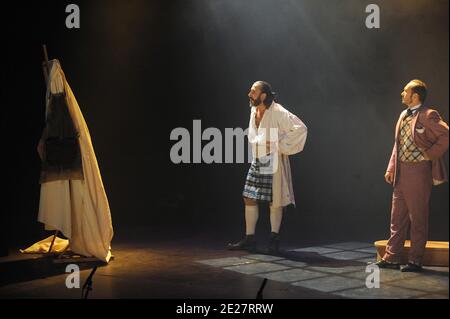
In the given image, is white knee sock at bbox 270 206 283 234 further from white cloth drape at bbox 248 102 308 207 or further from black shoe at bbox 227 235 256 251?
black shoe at bbox 227 235 256 251

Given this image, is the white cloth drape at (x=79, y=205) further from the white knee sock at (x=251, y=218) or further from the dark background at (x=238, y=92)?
the dark background at (x=238, y=92)

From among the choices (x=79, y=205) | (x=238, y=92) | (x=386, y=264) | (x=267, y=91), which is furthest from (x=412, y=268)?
(x=238, y=92)

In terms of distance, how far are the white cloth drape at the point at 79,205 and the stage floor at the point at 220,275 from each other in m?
0.24

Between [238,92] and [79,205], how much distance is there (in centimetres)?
317

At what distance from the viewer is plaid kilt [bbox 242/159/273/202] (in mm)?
5445

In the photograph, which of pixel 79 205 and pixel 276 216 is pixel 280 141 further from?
pixel 79 205

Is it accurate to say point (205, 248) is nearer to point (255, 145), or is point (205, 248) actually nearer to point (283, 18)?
point (255, 145)

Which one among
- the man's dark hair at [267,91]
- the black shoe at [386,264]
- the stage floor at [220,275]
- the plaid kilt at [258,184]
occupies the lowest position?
the stage floor at [220,275]

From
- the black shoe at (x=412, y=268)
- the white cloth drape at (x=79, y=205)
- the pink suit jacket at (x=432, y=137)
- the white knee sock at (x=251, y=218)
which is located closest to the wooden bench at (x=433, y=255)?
the black shoe at (x=412, y=268)

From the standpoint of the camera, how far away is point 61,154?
484 centimetres

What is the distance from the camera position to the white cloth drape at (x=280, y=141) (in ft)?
17.8

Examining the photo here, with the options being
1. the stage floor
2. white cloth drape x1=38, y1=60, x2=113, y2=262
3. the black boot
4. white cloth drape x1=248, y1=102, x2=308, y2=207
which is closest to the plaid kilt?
white cloth drape x1=248, y1=102, x2=308, y2=207

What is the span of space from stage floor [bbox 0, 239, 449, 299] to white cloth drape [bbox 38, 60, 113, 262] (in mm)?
237
